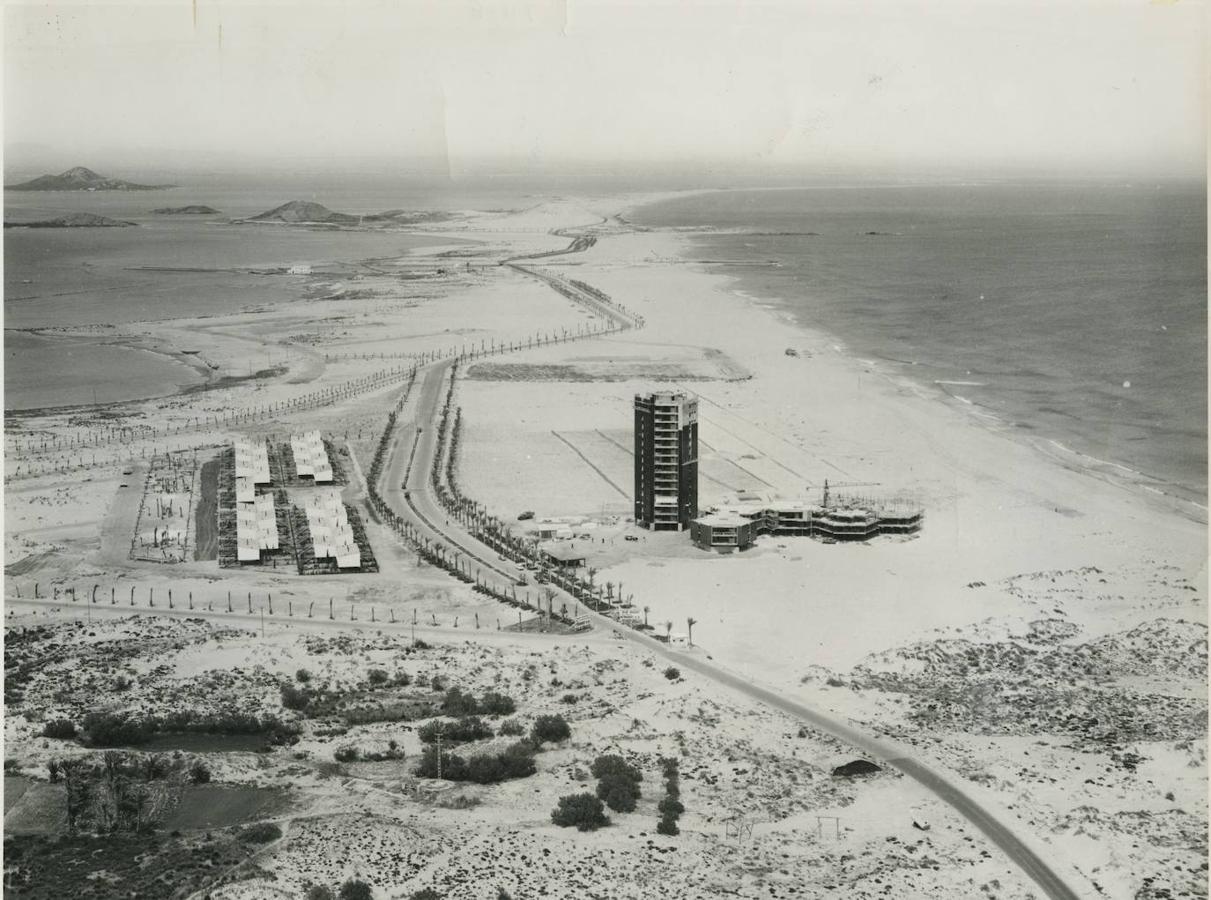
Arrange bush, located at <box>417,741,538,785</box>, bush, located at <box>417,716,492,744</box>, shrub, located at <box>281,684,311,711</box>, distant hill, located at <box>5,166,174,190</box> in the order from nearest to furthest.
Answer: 1. bush, located at <box>417,741,538,785</box>
2. bush, located at <box>417,716,492,744</box>
3. shrub, located at <box>281,684,311,711</box>
4. distant hill, located at <box>5,166,174,190</box>

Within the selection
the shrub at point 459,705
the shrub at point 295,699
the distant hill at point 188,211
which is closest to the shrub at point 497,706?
the shrub at point 459,705

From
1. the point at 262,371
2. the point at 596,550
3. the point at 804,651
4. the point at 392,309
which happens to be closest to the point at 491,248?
the point at 392,309

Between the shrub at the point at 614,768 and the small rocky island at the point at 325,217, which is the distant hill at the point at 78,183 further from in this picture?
the shrub at the point at 614,768

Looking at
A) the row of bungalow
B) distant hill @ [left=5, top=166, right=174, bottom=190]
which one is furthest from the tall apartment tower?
distant hill @ [left=5, top=166, right=174, bottom=190]

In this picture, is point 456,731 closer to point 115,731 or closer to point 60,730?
point 115,731

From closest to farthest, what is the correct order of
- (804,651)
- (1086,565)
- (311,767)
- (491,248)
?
(311,767) < (804,651) < (1086,565) < (491,248)

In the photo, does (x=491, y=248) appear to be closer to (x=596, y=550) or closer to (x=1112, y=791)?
(x=596, y=550)

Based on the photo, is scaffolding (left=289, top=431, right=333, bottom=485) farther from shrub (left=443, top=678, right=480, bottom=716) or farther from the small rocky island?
the small rocky island
